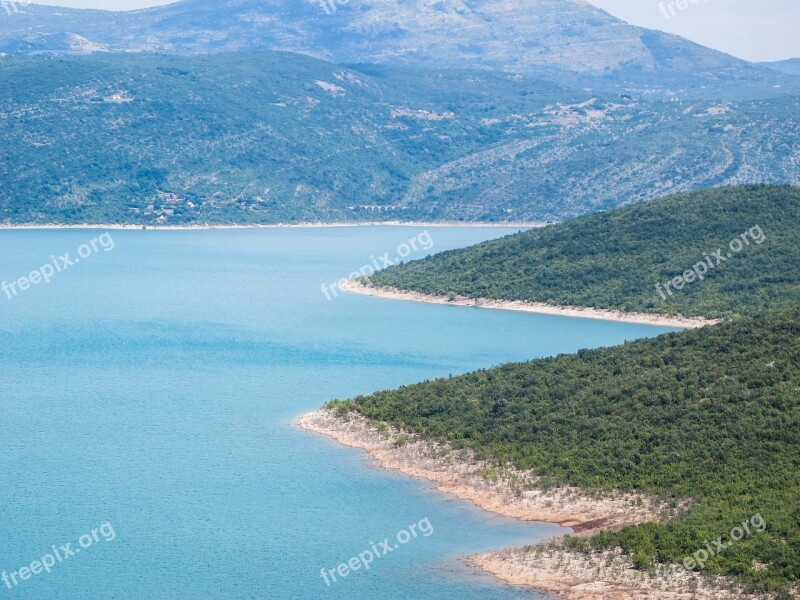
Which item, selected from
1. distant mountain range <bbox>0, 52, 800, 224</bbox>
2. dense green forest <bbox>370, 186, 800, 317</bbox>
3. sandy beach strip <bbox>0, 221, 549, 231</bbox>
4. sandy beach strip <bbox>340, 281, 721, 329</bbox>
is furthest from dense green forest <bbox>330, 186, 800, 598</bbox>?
distant mountain range <bbox>0, 52, 800, 224</bbox>

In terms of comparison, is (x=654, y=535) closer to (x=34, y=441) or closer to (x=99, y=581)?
(x=99, y=581)

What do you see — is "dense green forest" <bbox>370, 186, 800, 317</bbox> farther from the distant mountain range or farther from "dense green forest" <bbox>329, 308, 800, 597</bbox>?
the distant mountain range

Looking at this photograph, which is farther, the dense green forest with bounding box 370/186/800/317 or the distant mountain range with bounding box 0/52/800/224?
the distant mountain range with bounding box 0/52/800/224

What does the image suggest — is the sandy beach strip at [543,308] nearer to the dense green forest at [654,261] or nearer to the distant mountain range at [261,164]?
the dense green forest at [654,261]

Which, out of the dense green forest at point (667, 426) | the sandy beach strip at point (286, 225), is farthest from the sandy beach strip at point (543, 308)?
the sandy beach strip at point (286, 225)

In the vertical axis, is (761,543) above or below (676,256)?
above

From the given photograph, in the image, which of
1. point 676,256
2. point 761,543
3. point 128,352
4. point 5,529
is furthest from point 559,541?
point 676,256
